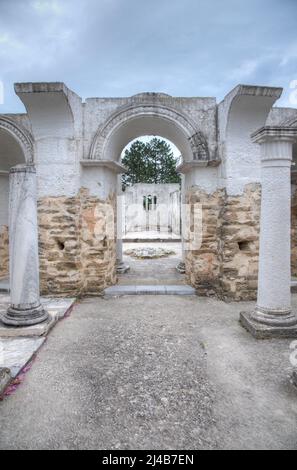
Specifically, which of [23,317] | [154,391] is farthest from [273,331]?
[23,317]

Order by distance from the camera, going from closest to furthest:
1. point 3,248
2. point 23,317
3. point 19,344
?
point 19,344 < point 23,317 < point 3,248

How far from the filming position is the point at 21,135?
631cm

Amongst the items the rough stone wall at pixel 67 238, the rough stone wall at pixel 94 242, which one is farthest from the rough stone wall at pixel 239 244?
the rough stone wall at pixel 67 238

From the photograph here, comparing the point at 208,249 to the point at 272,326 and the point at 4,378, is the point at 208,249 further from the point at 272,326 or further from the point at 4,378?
the point at 4,378

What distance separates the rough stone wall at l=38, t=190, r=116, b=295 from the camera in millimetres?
6031

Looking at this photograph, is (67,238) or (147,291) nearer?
(67,238)

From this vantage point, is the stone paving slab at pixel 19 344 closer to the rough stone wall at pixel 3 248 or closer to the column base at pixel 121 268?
the column base at pixel 121 268

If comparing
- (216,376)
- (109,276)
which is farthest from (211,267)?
(216,376)

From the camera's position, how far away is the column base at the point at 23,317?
4375 millimetres

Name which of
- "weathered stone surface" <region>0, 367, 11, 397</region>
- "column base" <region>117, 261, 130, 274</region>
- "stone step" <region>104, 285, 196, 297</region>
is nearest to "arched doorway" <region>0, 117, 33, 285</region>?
"stone step" <region>104, 285, 196, 297</region>

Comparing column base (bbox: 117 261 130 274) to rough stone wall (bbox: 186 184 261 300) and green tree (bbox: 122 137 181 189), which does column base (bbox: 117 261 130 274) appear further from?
green tree (bbox: 122 137 181 189)

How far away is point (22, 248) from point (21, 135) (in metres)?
2.97

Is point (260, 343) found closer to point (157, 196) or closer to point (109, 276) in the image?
point (109, 276)

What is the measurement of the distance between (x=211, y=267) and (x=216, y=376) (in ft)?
10.6
